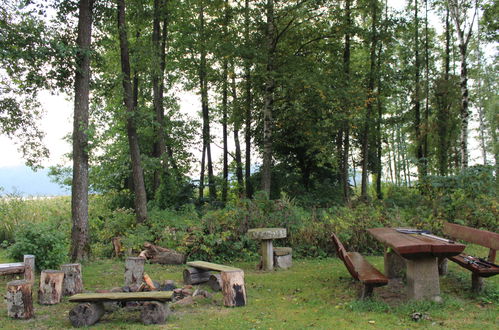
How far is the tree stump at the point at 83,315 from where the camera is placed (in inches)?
193

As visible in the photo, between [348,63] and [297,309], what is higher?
[348,63]

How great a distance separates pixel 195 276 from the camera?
7273 mm

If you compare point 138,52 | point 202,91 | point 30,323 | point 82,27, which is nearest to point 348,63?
point 202,91

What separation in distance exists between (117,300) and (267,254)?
165 inches

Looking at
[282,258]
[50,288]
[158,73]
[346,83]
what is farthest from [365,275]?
[346,83]

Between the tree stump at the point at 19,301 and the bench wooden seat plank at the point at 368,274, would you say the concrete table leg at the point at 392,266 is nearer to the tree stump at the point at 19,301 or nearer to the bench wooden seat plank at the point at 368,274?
the bench wooden seat plank at the point at 368,274

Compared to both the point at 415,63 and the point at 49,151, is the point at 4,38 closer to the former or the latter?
the point at 49,151

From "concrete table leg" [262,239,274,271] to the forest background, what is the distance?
49.1 inches

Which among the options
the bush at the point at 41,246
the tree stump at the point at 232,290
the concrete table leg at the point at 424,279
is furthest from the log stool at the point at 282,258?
the bush at the point at 41,246

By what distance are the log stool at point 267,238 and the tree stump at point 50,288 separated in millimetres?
3806

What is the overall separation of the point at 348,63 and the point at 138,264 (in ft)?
45.1

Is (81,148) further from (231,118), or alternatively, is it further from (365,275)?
(231,118)

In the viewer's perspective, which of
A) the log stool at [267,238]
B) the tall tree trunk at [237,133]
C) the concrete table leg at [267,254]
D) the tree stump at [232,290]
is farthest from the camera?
the tall tree trunk at [237,133]

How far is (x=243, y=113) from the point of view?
59.5ft
